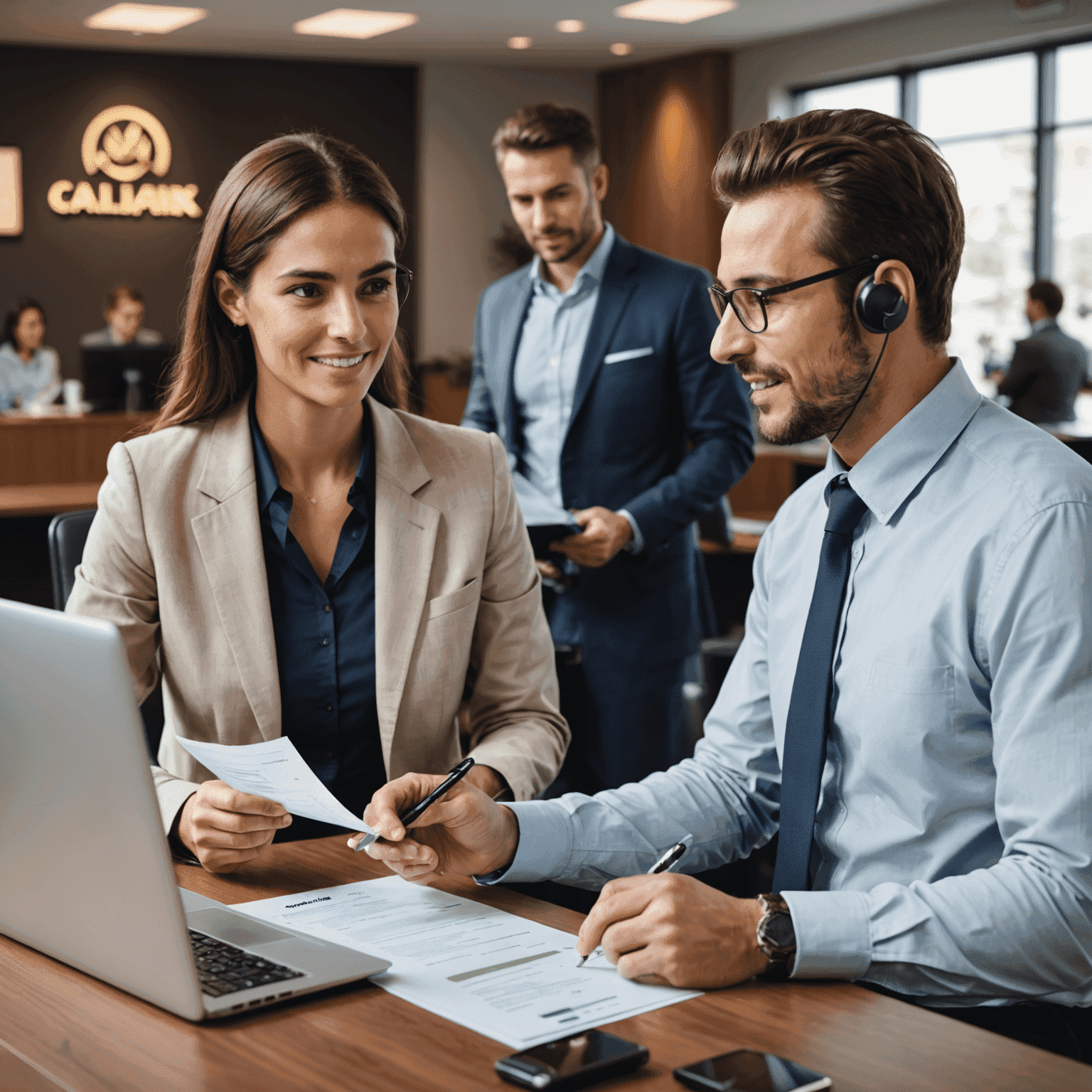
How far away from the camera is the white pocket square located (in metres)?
3.04

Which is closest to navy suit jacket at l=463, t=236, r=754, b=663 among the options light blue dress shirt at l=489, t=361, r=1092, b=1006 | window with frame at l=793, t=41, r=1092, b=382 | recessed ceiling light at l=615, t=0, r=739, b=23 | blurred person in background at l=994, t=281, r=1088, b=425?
light blue dress shirt at l=489, t=361, r=1092, b=1006

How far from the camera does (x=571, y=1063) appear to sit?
951 mm

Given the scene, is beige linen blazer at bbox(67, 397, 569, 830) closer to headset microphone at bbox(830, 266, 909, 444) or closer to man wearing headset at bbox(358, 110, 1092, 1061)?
man wearing headset at bbox(358, 110, 1092, 1061)

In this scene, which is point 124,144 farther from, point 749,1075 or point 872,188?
point 749,1075

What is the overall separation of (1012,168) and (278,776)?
893 cm

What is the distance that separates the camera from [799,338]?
1.43 meters

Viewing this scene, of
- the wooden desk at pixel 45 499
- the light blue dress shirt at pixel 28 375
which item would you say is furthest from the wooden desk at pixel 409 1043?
the light blue dress shirt at pixel 28 375

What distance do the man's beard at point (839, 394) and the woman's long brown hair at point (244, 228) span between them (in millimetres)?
708

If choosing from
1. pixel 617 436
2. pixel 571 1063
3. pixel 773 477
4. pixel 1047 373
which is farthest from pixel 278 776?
pixel 1047 373

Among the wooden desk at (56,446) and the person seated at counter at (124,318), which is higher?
the person seated at counter at (124,318)

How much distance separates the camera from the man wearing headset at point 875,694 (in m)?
1.19

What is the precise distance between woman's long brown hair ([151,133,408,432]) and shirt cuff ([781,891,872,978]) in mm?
1095

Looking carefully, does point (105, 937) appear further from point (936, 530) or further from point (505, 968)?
point (936, 530)

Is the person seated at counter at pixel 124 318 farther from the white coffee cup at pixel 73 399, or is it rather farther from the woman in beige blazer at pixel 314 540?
the woman in beige blazer at pixel 314 540
